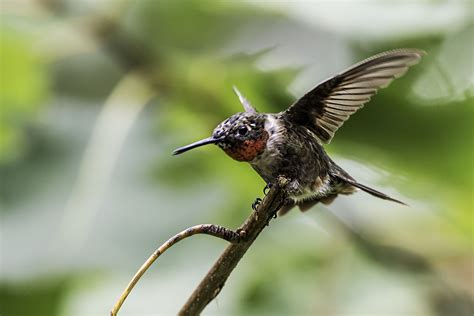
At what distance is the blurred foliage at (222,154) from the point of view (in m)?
2.07

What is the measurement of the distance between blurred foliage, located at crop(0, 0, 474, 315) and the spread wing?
0.50 meters

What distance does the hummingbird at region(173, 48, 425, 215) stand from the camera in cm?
132

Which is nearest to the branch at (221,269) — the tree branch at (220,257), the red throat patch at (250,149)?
the tree branch at (220,257)

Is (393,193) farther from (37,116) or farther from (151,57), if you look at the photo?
(37,116)

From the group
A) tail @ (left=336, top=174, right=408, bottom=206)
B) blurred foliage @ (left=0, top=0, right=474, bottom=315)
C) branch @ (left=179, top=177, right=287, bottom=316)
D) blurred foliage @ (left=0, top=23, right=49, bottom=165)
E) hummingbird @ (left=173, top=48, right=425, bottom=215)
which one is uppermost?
blurred foliage @ (left=0, top=23, right=49, bottom=165)

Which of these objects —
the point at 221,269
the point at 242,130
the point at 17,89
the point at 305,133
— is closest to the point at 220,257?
the point at 221,269

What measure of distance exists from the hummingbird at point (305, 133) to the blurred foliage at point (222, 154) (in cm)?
53

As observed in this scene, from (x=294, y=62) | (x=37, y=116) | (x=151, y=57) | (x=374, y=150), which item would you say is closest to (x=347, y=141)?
(x=374, y=150)

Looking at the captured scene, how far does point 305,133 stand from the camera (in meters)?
1.46

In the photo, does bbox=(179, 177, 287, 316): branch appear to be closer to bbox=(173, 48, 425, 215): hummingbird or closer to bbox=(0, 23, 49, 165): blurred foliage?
bbox=(173, 48, 425, 215): hummingbird

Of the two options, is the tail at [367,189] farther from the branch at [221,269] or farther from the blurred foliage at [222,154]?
the blurred foliage at [222,154]

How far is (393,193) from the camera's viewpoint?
2.02 meters

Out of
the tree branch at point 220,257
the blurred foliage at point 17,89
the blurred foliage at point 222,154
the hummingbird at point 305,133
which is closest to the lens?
the tree branch at point 220,257

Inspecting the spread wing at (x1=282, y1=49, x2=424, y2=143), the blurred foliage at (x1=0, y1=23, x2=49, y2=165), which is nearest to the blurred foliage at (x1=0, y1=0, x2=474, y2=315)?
the blurred foliage at (x1=0, y1=23, x2=49, y2=165)
